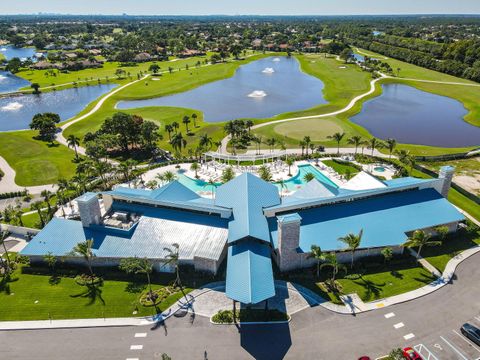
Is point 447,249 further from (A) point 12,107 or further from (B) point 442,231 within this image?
(A) point 12,107

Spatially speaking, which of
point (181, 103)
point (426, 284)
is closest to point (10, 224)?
point (426, 284)

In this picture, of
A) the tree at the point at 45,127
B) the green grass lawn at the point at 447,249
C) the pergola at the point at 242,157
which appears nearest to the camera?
the green grass lawn at the point at 447,249

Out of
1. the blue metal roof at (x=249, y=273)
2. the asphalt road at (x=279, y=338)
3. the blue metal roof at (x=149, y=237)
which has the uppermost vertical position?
the blue metal roof at (x=249, y=273)

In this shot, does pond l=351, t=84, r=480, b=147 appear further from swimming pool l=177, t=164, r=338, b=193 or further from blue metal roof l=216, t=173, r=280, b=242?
blue metal roof l=216, t=173, r=280, b=242

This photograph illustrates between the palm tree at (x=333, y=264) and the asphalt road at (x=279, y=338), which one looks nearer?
the asphalt road at (x=279, y=338)

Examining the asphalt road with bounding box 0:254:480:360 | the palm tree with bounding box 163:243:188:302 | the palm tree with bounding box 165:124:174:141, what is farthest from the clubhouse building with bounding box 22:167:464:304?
the palm tree with bounding box 165:124:174:141

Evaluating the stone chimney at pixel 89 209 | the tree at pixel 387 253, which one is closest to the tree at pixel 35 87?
the stone chimney at pixel 89 209

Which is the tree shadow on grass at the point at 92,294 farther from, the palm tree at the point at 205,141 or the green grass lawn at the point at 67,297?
the palm tree at the point at 205,141
